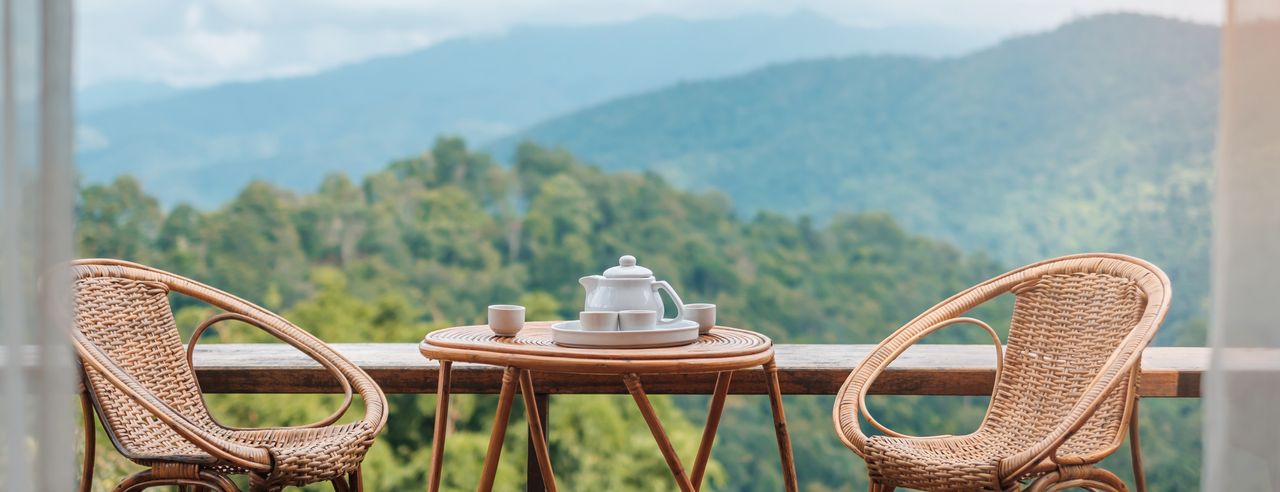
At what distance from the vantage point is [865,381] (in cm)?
221

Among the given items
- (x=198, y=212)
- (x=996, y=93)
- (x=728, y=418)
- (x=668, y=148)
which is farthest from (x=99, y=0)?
(x=996, y=93)

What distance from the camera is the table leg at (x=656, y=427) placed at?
1.83 m

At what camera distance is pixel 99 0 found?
17891mm

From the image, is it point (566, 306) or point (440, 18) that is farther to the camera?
point (440, 18)

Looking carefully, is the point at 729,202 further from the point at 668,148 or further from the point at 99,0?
the point at 99,0

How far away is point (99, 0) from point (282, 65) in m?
3.21

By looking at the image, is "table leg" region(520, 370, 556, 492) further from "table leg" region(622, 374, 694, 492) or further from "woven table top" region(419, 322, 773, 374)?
"table leg" region(622, 374, 694, 492)

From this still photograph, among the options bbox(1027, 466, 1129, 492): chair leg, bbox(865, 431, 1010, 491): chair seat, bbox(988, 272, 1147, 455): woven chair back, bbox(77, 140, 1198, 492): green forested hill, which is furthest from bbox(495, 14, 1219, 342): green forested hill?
bbox(1027, 466, 1129, 492): chair leg

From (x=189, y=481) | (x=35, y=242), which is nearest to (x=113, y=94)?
(x=189, y=481)

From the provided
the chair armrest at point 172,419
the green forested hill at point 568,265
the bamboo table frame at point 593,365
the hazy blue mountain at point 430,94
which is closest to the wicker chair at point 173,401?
the chair armrest at point 172,419

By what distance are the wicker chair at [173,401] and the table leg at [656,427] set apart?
0.59 meters

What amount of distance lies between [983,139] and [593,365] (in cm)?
1762

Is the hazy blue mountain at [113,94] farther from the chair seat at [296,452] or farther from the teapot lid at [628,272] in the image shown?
the teapot lid at [628,272]

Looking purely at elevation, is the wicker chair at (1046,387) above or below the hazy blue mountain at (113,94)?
below
